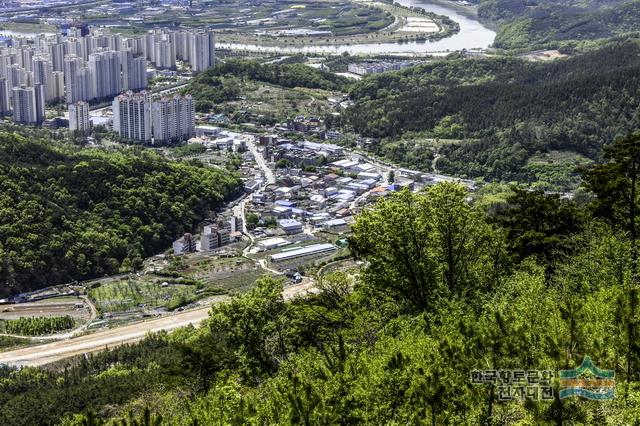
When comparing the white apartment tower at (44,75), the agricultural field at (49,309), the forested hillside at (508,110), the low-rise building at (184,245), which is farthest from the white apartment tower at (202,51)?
the agricultural field at (49,309)

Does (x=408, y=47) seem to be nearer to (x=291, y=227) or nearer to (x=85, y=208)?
(x=291, y=227)

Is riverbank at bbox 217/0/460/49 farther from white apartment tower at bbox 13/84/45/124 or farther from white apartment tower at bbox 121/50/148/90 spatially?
white apartment tower at bbox 13/84/45/124

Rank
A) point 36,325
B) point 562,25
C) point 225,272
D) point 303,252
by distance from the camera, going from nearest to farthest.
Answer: point 36,325 → point 225,272 → point 303,252 → point 562,25

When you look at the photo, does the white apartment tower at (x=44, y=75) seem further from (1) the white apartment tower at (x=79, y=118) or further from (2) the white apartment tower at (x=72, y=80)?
(1) the white apartment tower at (x=79, y=118)

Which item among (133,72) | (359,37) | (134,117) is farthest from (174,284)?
(359,37)

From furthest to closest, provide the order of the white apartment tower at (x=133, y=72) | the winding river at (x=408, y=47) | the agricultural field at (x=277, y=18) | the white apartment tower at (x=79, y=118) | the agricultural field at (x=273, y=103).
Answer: the agricultural field at (x=277, y=18) < the winding river at (x=408, y=47) < the white apartment tower at (x=133, y=72) < the agricultural field at (x=273, y=103) < the white apartment tower at (x=79, y=118)
